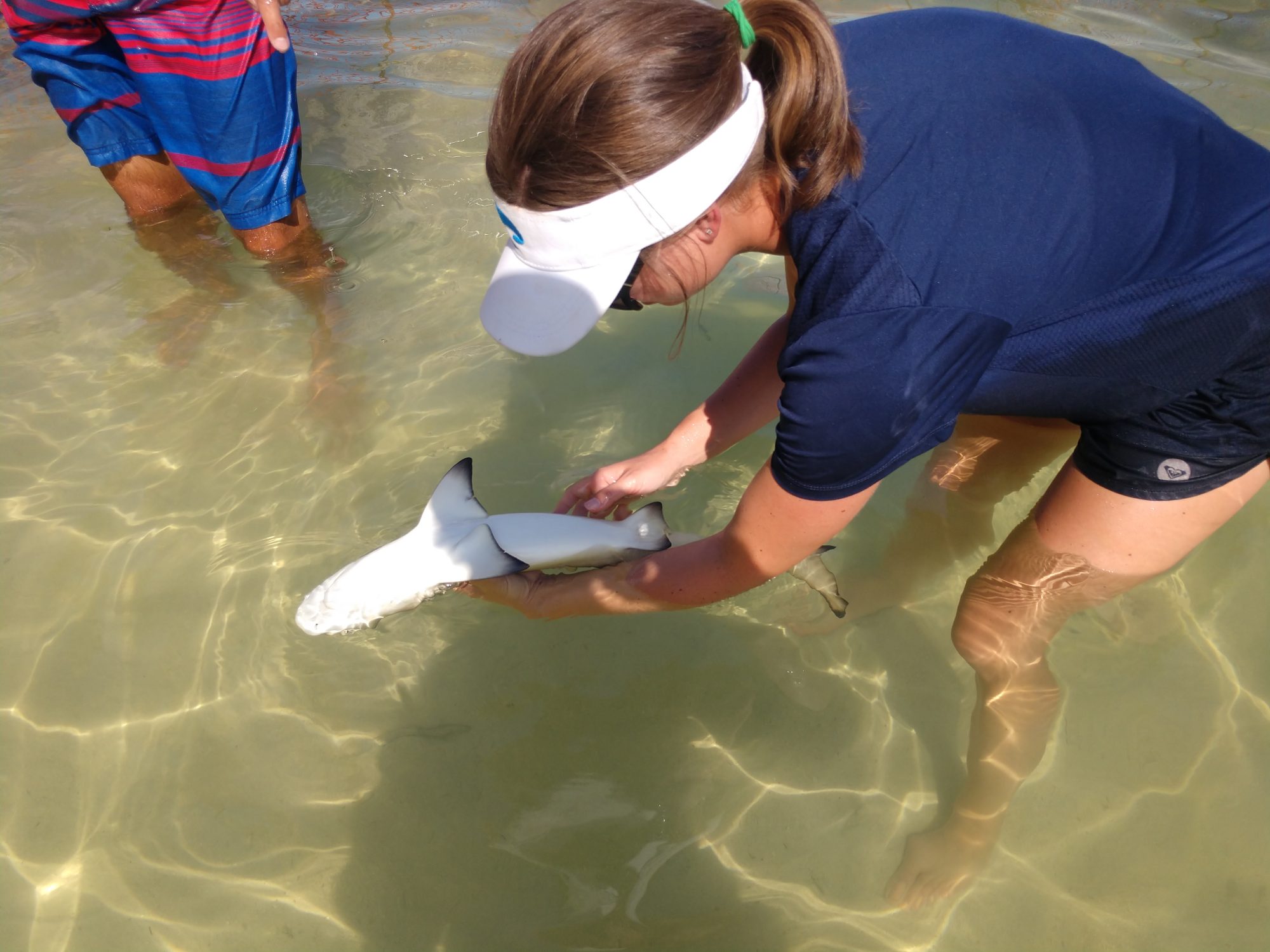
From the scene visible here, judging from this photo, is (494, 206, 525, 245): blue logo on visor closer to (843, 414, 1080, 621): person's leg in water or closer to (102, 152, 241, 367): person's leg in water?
(843, 414, 1080, 621): person's leg in water

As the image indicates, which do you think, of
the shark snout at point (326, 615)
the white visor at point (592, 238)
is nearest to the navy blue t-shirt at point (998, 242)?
the white visor at point (592, 238)

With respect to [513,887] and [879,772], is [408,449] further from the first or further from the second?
[879,772]

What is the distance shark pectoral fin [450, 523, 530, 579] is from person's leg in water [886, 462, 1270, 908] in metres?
1.22

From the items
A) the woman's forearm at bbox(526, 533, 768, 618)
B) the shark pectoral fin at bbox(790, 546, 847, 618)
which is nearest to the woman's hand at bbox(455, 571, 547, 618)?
the woman's forearm at bbox(526, 533, 768, 618)

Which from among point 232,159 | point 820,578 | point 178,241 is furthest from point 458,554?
point 178,241

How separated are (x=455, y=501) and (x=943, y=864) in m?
1.66

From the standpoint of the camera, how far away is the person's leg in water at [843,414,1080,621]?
276 centimetres

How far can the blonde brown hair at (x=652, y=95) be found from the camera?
1.28m

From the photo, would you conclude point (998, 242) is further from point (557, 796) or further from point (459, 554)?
point (557, 796)

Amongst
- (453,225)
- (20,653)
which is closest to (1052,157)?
(20,653)

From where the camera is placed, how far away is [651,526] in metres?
2.44

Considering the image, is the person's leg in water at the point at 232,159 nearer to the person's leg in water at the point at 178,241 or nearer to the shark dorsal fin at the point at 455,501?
the person's leg in water at the point at 178,241

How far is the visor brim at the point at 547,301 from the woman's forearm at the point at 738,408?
2.85ft

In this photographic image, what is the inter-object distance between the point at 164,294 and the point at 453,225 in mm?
1344
